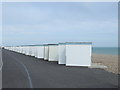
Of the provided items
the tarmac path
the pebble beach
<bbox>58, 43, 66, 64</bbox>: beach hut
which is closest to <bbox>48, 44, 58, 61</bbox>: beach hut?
<bbox>58, 43, 66, 64</bbox>: beach hut

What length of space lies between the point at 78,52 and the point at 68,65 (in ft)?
5.17

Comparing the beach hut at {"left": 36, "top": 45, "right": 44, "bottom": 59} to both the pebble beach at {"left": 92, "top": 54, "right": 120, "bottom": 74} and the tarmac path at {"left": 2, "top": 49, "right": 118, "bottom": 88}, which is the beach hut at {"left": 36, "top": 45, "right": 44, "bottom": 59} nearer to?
the pebble beach at {"left": 92, "top": 54, "right": 120, "bottom": 74}

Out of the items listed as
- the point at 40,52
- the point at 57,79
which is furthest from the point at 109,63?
the point at 57,79

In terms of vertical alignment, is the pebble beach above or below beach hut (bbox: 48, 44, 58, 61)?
below

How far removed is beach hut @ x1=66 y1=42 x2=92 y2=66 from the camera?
19.8 meters

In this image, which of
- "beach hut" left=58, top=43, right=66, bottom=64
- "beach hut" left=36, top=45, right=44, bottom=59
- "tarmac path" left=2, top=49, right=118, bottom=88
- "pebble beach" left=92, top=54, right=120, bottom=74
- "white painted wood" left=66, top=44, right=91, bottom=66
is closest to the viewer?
"tarmac path" left=2, top=49, right=118, bottom=88

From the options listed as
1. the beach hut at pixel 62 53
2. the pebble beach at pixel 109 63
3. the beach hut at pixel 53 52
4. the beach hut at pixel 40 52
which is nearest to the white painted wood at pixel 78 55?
the beach hut at pixel 62 53

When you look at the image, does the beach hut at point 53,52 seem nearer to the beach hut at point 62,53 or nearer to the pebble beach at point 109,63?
the beach hut at point 62,53

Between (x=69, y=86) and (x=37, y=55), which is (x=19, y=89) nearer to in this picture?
(x=69, y=86)

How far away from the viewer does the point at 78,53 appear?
20.3 metres

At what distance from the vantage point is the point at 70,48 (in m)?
20.8

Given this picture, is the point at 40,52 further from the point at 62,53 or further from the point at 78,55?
the point at 78,55

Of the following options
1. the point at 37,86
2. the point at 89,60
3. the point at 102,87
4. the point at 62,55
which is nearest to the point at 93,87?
the point at 102,87

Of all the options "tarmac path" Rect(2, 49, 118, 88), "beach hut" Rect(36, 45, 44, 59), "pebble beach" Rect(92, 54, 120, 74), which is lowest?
"pebble beach" Rect(92, 54, 120, 74)
